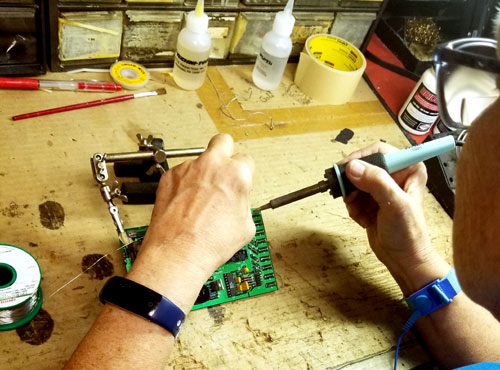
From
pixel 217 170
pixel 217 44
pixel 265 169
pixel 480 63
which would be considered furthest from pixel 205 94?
pixel 480 63

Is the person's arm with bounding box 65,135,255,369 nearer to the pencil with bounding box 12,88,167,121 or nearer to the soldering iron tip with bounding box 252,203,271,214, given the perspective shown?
the soldering iron tip with bounding box 252,203,271,214

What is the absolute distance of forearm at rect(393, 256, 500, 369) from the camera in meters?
0.79

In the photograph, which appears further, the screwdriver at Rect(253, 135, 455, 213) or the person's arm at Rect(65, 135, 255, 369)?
the screwdriver at Rect(253, 135, 455, 213)

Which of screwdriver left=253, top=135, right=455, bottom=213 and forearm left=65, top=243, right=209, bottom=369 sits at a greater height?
screwdriver left=253, top=135, right=455, bottom=213

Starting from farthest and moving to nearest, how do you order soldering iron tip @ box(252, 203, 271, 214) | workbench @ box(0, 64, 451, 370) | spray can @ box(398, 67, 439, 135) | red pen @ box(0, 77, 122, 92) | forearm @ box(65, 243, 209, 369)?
spray can @ box(398, 67, 439, 135) < red pen @ box(0, 77, 122, 92) < soldering iron tip @ box(252, 203, 271, 214) < workbench @ box(0, 64, 451, 370) < forearm @ box(65, 243, 209, 369)

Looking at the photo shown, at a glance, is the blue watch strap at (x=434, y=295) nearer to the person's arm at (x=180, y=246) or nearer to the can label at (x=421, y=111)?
the person's arm at (x=180, y=246)

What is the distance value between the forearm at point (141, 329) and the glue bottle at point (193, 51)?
23.4 inches

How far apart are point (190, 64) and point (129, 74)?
0.52 feet

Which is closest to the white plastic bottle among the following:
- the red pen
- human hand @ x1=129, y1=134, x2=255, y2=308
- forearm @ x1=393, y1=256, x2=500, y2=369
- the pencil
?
the pencil

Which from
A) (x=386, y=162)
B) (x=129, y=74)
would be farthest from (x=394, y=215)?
(x=129, y=74)

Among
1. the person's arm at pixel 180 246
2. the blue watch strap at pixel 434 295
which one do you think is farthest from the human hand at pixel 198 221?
the blue watch strap at pixel 434 295

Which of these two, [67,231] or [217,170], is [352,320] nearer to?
[217,170]

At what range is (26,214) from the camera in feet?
2.68

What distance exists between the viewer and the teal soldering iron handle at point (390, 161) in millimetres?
789
